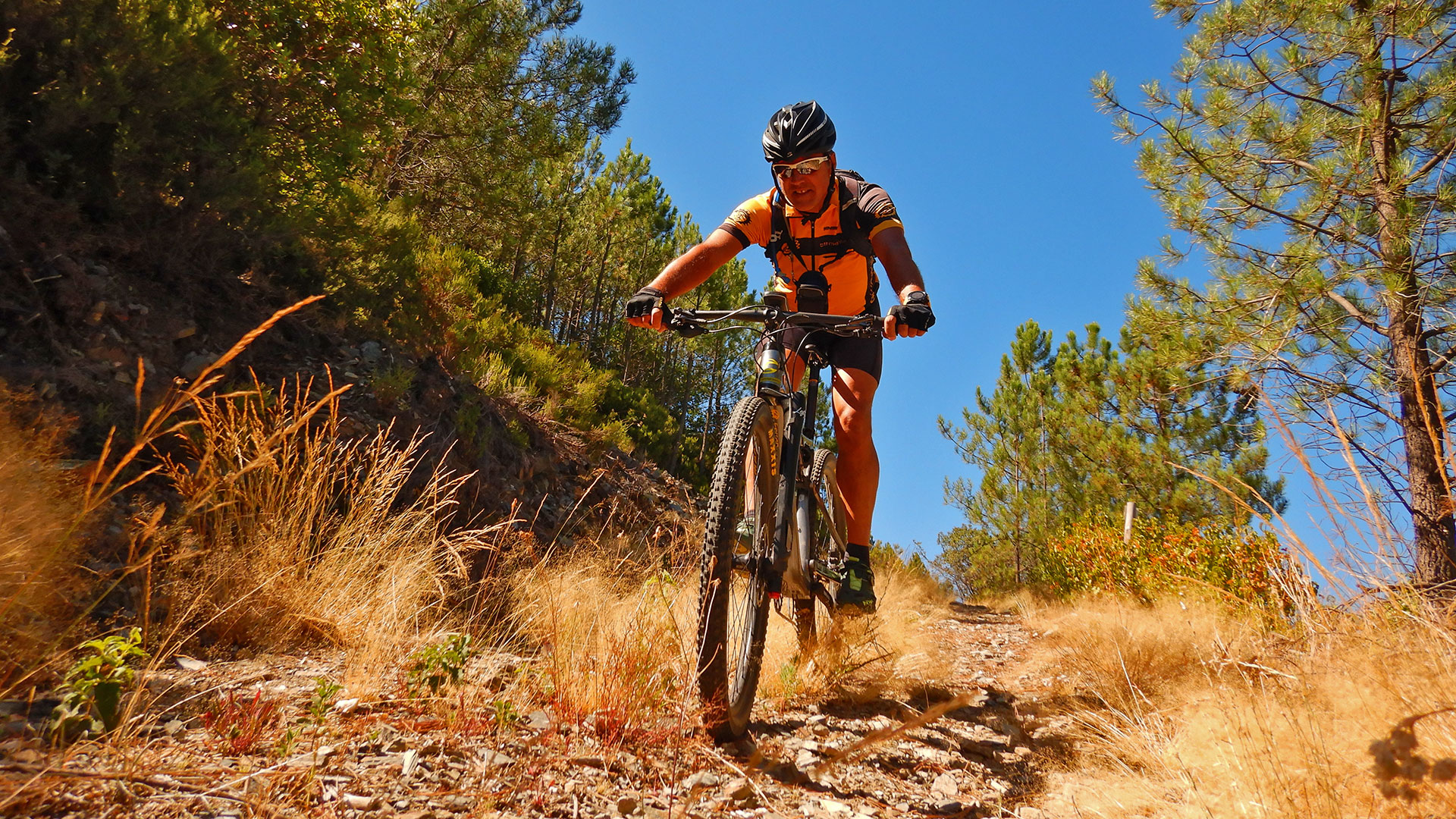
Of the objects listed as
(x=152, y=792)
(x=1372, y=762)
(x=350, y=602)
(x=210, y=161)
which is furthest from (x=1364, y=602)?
(x=210, y=161)

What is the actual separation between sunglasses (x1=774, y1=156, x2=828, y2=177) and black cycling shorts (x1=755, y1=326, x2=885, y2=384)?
67 cm

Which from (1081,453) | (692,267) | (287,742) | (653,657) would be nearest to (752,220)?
(692,267)

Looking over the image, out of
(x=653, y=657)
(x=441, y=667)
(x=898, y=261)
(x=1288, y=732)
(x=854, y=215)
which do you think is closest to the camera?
(x=1288, y=732)

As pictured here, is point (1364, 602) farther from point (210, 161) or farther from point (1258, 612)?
point (210, 161)

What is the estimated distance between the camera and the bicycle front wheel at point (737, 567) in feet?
7.69

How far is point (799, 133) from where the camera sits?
3.14 metres

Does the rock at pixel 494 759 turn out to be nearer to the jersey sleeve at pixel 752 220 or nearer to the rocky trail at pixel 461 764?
the rocky trail at pixel 461 764

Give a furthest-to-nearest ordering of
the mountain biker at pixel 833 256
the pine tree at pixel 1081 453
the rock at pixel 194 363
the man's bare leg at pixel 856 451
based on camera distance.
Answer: the pine tree at pixel 1081 453 < the rock at pixel 194 363 < the man's bare leg at pixel 856 451 < the mountain biker at pixel 833 256

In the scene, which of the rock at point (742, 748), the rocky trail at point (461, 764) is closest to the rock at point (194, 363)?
the rocky trail at point (461, 764)

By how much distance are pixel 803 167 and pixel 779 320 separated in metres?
0.84

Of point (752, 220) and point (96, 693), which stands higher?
point (752, 220)

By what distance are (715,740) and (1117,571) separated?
8.25 meters

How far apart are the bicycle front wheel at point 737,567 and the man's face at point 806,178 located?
3.50 feet

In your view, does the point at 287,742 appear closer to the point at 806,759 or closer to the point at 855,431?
the point at 806,759
